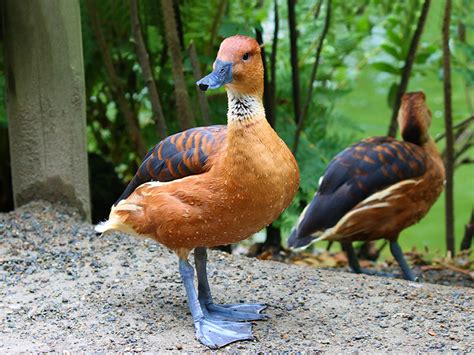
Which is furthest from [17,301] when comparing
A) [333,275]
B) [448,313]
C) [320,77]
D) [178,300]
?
[320,77]

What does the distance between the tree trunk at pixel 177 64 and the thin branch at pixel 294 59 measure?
0.85 metres

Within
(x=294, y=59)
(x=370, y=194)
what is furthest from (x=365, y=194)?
(x=294, y=59)

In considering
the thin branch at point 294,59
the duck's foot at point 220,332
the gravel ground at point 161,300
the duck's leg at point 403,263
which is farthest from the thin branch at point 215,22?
the duck's foot at point 220,332

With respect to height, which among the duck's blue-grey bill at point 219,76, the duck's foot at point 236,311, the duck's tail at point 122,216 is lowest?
the duck's foot at point 236,311

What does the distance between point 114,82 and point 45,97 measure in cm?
75

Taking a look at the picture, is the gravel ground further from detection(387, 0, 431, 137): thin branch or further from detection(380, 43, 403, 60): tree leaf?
detection(380, 43, 403, 60): tree leaf

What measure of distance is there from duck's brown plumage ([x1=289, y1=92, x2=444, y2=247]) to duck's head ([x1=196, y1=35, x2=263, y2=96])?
163cm

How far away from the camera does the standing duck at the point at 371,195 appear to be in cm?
469

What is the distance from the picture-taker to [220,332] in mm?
3217

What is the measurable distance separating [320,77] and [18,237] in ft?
9.05

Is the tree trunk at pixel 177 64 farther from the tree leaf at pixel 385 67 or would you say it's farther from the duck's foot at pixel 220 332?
the duck's foot at pixel 220 332

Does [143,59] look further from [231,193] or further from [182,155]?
[231,193]

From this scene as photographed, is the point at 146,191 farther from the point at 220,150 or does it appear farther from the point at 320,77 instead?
the point at 320,77

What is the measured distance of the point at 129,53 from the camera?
5.35m
